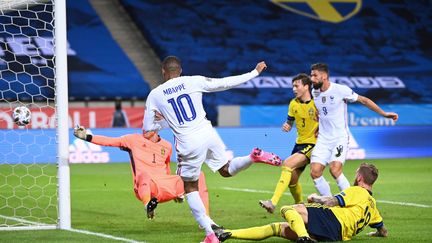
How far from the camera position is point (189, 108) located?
9.24 m

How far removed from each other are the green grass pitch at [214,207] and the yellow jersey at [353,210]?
340 mm

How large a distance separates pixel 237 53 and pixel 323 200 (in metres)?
23.7

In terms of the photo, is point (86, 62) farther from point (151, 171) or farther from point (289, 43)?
point (151, 171)

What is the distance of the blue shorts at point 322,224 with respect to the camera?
8.68 meters

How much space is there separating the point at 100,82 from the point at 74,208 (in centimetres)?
1681

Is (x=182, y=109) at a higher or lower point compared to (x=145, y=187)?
higher

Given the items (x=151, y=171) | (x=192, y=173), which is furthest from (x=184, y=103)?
(x=151, y=171)

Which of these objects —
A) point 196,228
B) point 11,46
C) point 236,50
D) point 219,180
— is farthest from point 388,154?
point 196,228

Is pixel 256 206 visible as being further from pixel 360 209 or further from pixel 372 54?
pixel 372 54

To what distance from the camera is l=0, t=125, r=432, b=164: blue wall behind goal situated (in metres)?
20.5

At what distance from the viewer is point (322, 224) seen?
8711 mm

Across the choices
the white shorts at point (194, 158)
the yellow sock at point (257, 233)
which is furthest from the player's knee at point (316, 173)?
the yellow sock at point (257, 233)

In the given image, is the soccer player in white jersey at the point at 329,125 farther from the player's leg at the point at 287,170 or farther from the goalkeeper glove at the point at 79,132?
the goalkeeper glove at the point at 79,132

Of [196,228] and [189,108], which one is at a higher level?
[189,108]
